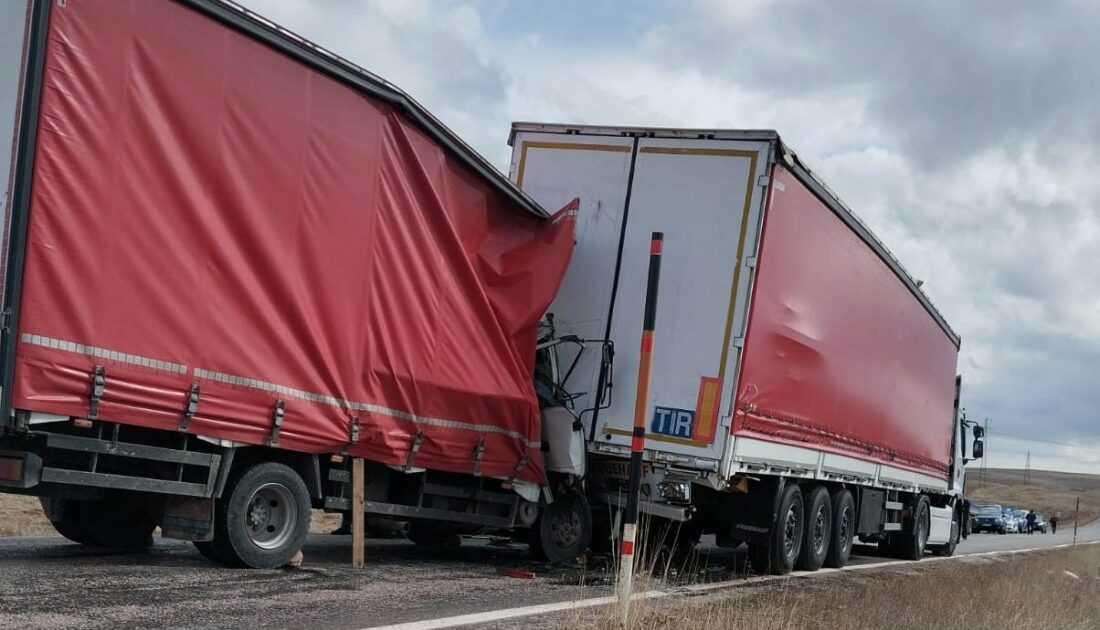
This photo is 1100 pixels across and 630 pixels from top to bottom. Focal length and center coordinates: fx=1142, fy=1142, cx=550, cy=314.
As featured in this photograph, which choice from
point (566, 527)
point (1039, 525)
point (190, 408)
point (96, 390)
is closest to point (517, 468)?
point (566, 527)

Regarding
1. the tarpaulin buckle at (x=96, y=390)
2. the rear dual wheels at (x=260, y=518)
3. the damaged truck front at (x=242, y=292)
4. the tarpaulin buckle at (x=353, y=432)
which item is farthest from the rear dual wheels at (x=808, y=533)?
the tarpaulin buckle at (x=96, y=390)

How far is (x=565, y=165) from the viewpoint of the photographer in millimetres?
11688

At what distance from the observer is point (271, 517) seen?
827cm

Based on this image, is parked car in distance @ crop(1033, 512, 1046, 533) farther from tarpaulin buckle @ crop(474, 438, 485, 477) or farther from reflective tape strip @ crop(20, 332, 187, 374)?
reflective tape strip @ crop(20, 332, 187, 374)

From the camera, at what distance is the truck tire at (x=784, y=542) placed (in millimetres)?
11922

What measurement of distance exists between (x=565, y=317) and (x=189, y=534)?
15.6ft

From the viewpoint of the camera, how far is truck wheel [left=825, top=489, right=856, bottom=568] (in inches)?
546

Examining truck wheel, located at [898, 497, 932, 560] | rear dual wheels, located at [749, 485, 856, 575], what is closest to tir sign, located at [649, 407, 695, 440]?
rear dual wheels, located at [749, 485, 856, 575]

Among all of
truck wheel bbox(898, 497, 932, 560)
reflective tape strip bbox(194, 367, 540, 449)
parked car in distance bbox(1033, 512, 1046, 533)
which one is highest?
reflective tape strip bbox(194, 367, 540, 449)

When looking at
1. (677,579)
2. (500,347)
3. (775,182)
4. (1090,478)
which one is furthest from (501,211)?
(1090,478)

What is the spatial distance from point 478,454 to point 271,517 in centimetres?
220

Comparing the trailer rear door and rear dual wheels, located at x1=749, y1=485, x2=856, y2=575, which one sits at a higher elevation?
the trailer rear door

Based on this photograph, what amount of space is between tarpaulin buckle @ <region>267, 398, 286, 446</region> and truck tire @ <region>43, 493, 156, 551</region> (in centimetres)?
125

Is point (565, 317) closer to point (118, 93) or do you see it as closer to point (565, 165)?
point (565, 165)
